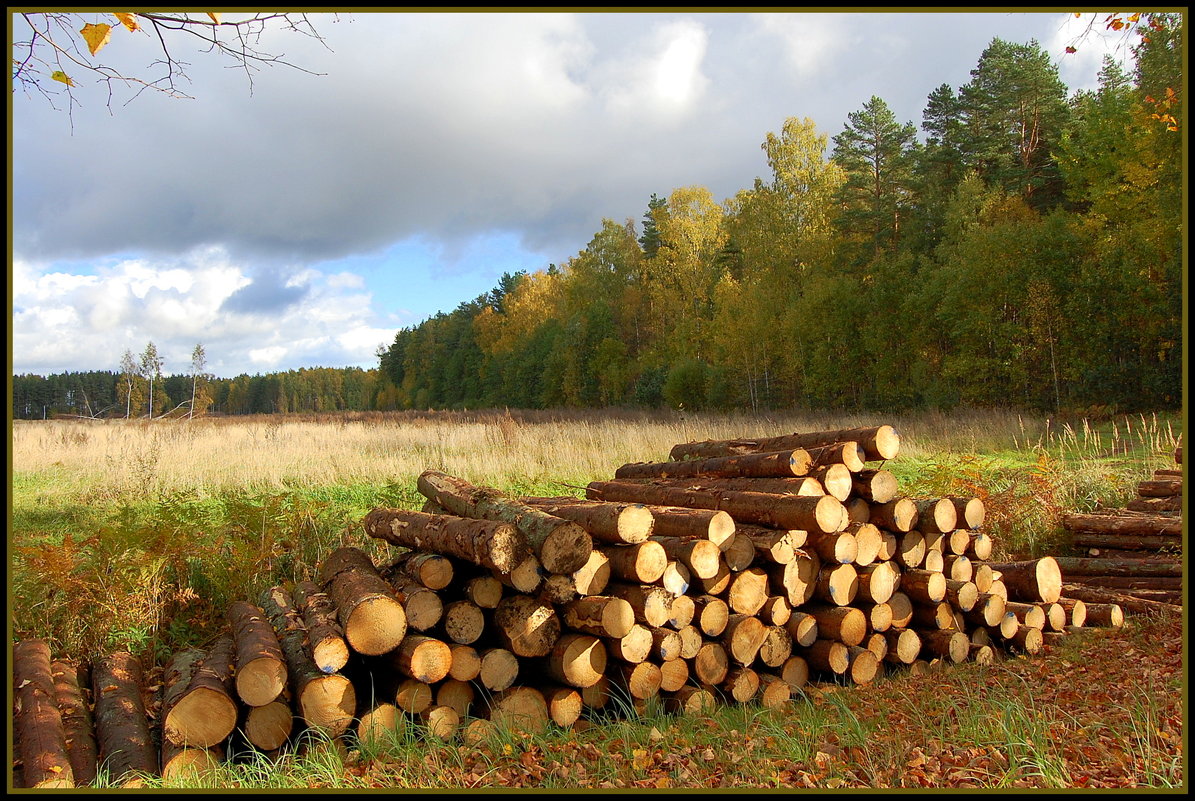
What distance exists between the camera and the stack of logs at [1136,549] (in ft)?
22.0

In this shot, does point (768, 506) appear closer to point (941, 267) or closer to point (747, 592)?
point (747, 592)

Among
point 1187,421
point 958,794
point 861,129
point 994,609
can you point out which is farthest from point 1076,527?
point 861,129

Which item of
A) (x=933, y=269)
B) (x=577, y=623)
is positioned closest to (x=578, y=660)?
(x=577, y=623)

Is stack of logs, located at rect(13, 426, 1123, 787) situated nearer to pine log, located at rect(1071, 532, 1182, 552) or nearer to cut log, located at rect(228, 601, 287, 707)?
cut log, located at rect(228, 601, 287, 707)

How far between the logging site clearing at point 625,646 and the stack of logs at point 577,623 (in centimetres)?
2

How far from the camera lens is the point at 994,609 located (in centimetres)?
574

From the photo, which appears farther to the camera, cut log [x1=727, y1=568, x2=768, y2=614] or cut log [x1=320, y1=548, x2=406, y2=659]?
cut log [x1=727, y1=568, x2=768, y2=614]

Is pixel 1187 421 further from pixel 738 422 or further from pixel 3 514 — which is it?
pixel 738 422

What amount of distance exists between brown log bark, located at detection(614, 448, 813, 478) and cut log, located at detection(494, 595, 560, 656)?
2.22 metres

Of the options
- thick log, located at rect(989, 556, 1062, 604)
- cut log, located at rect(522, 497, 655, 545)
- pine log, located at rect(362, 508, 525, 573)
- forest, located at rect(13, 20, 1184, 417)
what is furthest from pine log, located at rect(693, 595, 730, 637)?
forest, located at rect(13, 20, 1184, 417)

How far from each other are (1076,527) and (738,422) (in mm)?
12642

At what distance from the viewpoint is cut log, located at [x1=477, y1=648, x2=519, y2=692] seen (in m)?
4.50

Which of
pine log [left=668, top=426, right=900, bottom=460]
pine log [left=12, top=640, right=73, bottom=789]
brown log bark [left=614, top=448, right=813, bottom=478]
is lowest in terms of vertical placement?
pine log [left=12, top=640, right=73, bottom=789]

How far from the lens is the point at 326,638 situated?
4.29 meters
